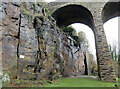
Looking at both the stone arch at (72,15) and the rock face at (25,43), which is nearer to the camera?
the rock face at (25,43)

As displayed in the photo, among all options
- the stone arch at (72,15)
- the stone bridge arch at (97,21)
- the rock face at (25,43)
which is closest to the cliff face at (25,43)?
the rock face at (25,43)

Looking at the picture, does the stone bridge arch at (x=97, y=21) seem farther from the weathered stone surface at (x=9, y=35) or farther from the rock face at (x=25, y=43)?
the weathered stone surface at (x=9, y=35)

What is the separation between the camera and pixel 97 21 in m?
8.93

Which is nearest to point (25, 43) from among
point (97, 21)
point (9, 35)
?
point (9, 35)

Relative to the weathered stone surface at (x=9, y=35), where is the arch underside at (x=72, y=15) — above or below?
above

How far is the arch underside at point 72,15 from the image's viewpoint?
10.4 meters

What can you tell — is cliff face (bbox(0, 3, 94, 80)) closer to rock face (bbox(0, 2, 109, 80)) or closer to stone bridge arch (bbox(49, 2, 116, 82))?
rock face (bbox(0, 2, 109, 80))

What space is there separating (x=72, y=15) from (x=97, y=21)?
147 inches

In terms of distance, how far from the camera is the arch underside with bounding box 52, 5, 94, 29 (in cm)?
1035

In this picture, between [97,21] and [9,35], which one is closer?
[9,35]

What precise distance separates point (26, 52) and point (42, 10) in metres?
4.51

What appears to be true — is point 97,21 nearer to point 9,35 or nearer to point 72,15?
point 72,15

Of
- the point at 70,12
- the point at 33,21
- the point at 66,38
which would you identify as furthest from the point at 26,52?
the point at 70,12

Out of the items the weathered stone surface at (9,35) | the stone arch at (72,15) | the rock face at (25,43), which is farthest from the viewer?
the stone arch at (72,15)
